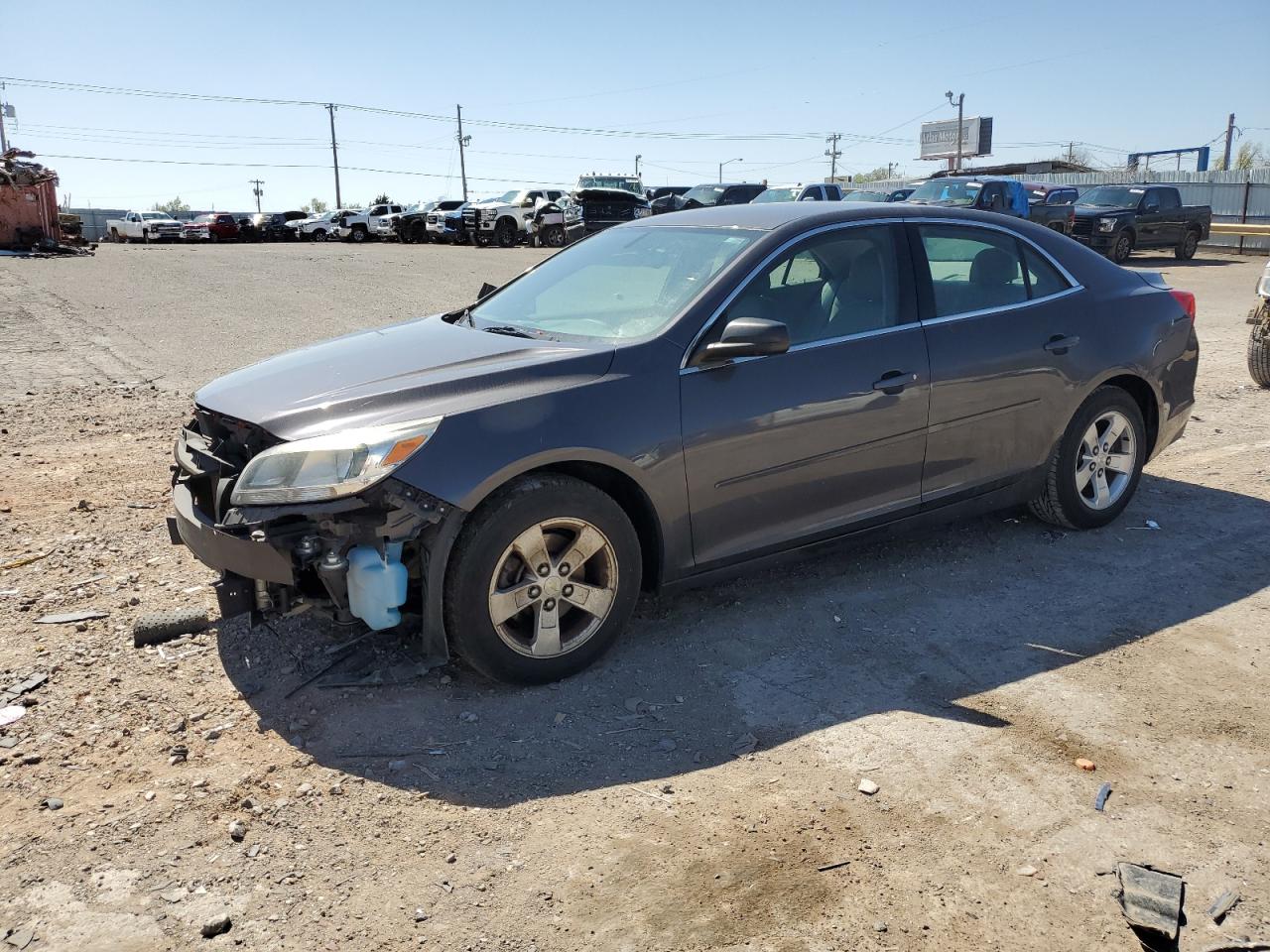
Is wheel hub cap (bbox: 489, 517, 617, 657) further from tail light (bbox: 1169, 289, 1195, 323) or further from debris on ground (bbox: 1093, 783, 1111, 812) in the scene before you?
tail light (bbox: 1169, 289, 1195, 323)

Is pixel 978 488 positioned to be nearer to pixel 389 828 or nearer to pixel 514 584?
pixel 514 584

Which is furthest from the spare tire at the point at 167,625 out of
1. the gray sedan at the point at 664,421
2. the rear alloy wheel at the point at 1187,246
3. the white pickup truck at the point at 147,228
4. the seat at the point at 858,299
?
the white pickup truck at the point at 147,228

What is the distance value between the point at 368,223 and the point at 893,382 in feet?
136

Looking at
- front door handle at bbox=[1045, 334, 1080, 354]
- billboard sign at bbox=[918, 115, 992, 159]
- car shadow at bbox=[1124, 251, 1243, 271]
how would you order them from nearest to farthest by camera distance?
front door handle at bbox=[1045, 334, 1080, 354] → car shadow at bbox=[1124, 251, 1243, 271] → billboard sign at bbox=[918, 115, 992, 159]

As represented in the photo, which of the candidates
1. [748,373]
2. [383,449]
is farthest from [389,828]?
[748,373]

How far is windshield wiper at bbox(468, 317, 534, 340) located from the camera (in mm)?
4488

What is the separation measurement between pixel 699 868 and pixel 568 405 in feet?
5.51

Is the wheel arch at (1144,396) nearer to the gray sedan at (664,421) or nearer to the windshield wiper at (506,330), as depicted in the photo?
the gray sedan at (664,421)

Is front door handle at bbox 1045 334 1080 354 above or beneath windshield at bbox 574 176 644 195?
beneath

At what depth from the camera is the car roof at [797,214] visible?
4629 mm

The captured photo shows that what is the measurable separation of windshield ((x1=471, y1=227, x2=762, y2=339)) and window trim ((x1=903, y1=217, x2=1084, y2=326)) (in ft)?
2.83

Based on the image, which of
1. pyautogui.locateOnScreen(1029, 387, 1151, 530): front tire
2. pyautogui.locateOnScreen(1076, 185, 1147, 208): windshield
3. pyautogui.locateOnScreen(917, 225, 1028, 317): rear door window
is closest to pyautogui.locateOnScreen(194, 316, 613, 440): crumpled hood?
pyautogui.locateOnScreen(917, 225, 1028, 317): rear door window

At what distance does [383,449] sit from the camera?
350 cm

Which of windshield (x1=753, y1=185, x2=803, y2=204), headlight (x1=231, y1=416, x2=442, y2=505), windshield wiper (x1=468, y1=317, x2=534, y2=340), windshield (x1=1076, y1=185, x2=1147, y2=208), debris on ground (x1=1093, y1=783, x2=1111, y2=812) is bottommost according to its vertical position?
debris on ground (x1=1093, y1=783, x2=1111, y2=812)
